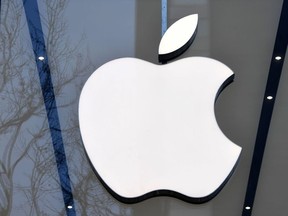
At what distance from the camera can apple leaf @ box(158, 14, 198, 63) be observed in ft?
14.8

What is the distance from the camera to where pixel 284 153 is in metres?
4.98

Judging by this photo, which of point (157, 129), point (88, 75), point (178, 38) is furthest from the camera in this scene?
point (88, 75)

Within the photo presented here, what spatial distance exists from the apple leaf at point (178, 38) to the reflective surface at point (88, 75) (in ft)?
0.50

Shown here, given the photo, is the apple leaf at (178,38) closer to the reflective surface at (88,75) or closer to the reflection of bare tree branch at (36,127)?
the reflective surface at (88,75)

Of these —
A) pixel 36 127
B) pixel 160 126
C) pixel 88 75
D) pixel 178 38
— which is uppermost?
pixel 178 38

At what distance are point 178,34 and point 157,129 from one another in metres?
0.78

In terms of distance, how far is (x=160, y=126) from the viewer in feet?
14.4

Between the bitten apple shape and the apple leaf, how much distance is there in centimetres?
9

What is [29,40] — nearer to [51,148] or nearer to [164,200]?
[51,148]

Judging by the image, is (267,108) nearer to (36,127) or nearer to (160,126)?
(160,126)

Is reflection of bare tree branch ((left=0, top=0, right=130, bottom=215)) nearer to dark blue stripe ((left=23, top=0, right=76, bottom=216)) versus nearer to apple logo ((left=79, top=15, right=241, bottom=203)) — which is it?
dark blue stripe ((left=23, top=0, right=76, bottom=216))

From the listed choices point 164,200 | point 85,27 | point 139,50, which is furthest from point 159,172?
point 85,27

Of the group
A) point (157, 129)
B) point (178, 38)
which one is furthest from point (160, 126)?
point (178, 38)

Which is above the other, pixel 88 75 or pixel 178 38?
pixel 178 38
